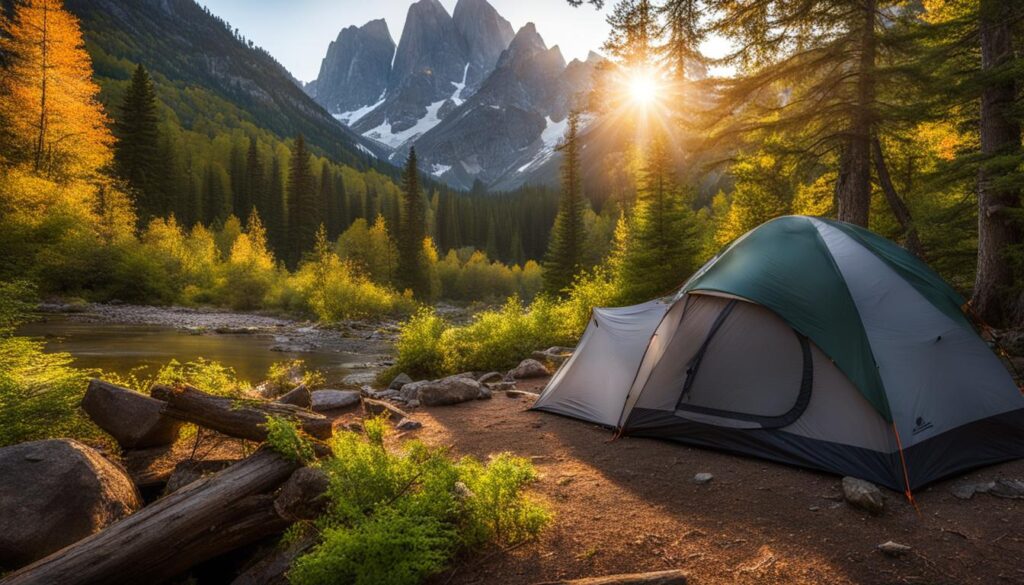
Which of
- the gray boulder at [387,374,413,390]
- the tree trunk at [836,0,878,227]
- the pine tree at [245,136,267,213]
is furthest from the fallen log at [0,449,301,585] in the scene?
the pine tree at [245,136,267,213]

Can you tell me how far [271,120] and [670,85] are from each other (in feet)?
476

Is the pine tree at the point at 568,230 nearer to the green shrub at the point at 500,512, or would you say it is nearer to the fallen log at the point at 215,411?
the fallen log at the point at 215,411

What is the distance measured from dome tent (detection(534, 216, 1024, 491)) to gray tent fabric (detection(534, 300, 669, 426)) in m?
0.23

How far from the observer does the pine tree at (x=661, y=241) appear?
1641cm

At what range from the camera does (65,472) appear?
145 inches

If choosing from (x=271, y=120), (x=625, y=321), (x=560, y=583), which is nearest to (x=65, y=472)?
(x=560, y=583)

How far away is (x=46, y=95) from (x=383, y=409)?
29.4 metres

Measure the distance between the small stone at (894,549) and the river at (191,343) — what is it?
1291cm

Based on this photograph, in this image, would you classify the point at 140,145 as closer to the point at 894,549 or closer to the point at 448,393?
the point at 448,393

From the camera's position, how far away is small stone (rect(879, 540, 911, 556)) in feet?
10.2

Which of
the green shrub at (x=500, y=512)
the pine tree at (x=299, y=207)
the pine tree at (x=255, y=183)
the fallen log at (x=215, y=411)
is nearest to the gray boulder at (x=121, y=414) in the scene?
the fallen log at (x=215, y=411)

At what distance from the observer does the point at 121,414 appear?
5.05 m

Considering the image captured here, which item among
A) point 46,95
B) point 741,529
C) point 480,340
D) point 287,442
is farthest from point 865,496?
point 46,95

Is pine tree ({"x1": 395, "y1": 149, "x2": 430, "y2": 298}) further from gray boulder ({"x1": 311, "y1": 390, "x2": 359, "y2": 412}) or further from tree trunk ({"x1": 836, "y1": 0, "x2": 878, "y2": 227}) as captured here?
tree trunk ({"x1": 836, "y1": 0, "x2": 878, "y2": 227})
